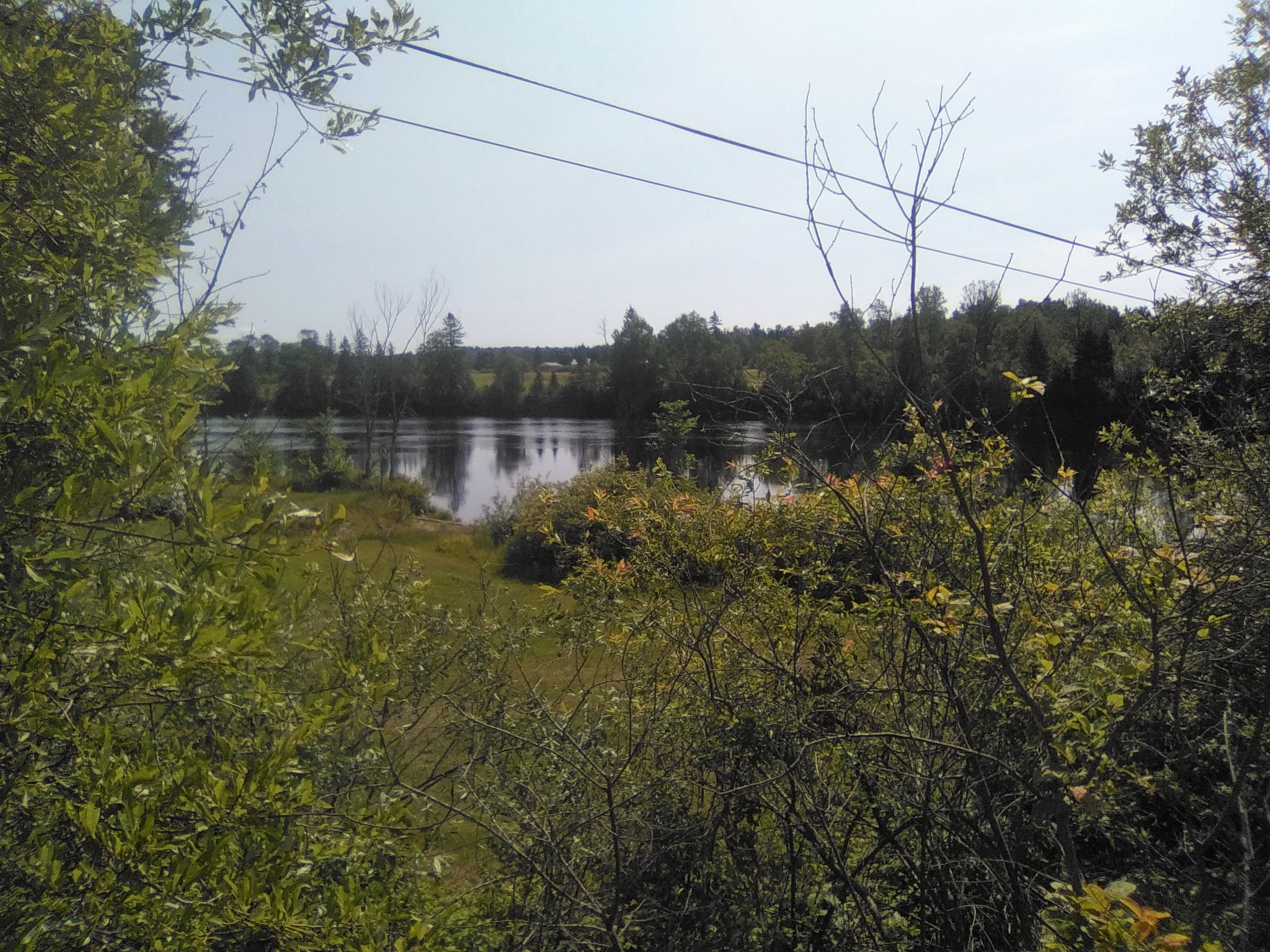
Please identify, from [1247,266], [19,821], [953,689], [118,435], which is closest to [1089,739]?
[953,689]

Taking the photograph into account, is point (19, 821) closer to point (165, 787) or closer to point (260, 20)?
point (165, 787)

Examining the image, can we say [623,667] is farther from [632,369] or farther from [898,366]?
[632,369]

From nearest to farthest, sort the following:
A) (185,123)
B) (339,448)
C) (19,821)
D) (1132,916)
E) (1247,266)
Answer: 1. (1132,916)
2. (19,821)
3. (185,123)
4. (1247,266)
5. (339,448)

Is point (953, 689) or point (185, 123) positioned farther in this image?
point (185, 123)

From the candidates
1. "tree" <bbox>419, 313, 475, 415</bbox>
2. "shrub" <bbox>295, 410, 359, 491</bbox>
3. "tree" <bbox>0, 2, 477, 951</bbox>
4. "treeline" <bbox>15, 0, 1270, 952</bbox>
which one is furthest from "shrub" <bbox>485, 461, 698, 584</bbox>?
"tree" <bbox>419, 313, 475, 415</bbox>

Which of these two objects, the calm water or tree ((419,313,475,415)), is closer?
the calm water

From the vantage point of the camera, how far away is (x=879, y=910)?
3.33 m

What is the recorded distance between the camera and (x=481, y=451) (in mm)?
43375

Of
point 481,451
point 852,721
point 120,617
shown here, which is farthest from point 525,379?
point 120,617

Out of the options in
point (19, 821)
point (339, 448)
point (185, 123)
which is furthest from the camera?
point (339, 448)

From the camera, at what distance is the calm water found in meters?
27.2

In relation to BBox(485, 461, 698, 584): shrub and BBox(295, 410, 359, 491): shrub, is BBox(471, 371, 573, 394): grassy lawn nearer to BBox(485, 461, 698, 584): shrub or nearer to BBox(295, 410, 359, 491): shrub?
BBox(295, 410, 359, 491): shrub

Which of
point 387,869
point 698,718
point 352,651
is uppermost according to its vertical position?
point 352,651

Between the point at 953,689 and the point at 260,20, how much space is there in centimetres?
329
